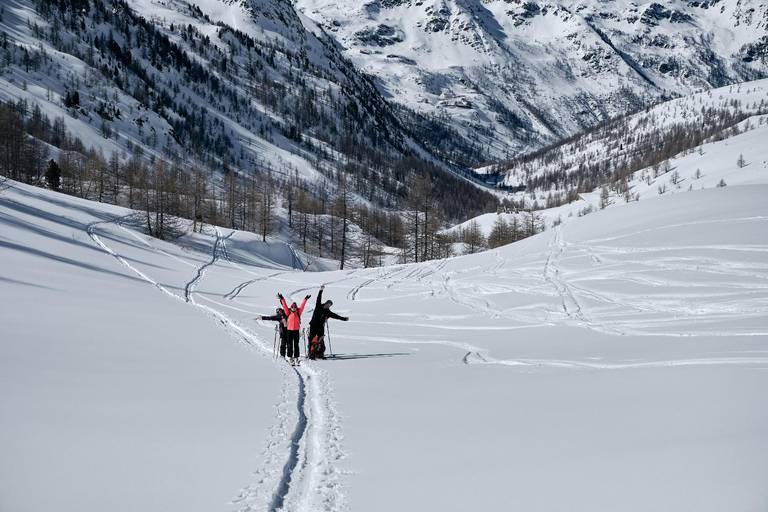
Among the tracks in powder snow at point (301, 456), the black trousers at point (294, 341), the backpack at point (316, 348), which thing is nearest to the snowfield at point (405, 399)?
the tracks in powder snow at point (301, 456)

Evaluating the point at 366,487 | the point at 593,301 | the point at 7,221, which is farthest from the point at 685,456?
the point at 7,221

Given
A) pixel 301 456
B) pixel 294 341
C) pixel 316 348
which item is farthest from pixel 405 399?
pixel 294 341

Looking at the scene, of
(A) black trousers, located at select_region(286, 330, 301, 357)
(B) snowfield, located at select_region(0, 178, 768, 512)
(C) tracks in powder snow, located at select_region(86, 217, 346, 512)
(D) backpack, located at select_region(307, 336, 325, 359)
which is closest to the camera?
(B) snowfield, located at select_region(0, 178, 768, 512)

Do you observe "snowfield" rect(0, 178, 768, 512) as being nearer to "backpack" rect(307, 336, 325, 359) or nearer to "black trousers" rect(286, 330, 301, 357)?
"backpack" rect(307, 336, 325, 359)

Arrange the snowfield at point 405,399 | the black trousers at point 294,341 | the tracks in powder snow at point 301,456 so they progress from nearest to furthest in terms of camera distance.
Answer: the snowfield at point 405,399 < the tracks in powder snow at point 301,456 < the black trousers at point 294,341

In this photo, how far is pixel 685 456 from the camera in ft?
12.8

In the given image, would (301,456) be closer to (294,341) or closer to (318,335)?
(318,335)

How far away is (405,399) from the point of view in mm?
6602

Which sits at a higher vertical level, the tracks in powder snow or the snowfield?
the snowfield

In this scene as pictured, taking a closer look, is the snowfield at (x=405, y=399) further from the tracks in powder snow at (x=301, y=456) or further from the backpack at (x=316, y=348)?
the backpack at (x=316, y=348)

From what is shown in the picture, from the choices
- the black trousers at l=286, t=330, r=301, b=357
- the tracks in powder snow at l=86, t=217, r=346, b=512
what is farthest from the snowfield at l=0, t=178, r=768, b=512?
the black trousers at l=286, t=330, r=301, b=357

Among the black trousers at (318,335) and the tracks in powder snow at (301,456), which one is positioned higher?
the black trousers at (318,335)

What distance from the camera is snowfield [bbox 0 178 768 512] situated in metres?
3.64

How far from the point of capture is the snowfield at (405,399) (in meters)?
3.64
